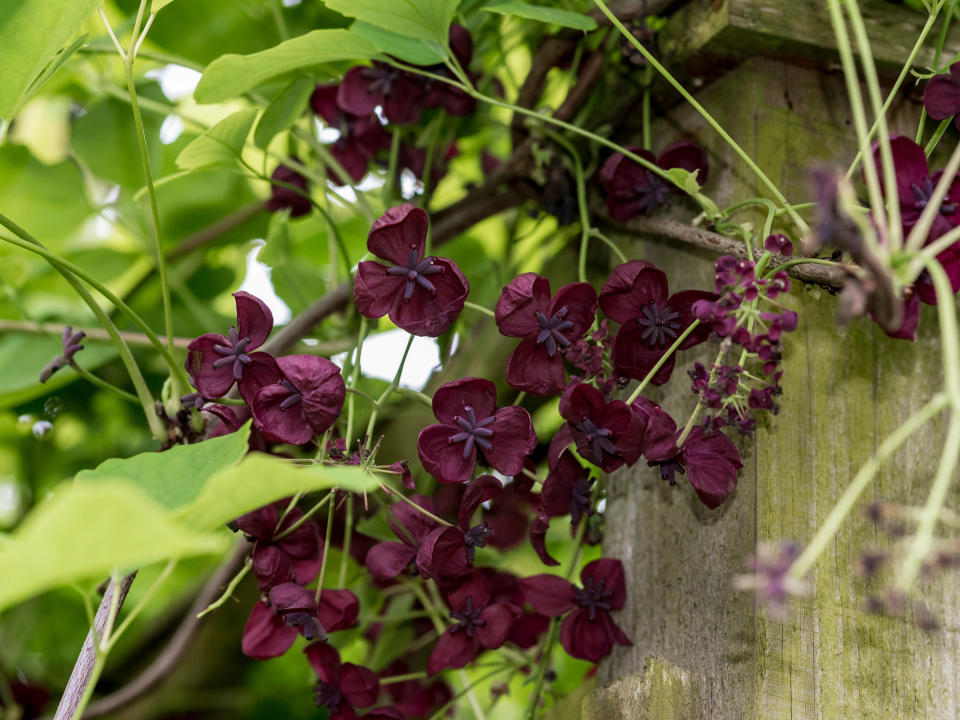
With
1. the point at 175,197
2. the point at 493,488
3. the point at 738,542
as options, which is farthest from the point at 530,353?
the point at 175,197

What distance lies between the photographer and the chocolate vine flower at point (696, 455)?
61cm

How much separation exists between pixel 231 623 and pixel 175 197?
594 mm

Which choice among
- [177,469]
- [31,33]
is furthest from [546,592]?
[31,33]

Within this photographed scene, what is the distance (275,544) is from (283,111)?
397 mm

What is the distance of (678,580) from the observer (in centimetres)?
71

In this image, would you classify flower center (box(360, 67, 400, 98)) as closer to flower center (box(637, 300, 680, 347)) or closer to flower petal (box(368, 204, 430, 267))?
flower petal (box(368, 204, 430, 267))

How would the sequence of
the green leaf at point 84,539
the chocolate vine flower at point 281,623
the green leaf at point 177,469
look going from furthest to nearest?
1. the chocolate vine flower at point 281,623
2. the green leaf at point 177,469
3. the green leaf at point 84,539

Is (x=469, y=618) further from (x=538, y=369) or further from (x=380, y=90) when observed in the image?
(x=380, y=90)

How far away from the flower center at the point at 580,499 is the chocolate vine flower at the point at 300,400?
0.20m

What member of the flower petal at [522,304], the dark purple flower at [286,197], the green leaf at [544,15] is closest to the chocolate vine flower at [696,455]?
the flower petal at [522,304]

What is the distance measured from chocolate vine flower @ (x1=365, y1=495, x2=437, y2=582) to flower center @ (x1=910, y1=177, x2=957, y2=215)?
43cm

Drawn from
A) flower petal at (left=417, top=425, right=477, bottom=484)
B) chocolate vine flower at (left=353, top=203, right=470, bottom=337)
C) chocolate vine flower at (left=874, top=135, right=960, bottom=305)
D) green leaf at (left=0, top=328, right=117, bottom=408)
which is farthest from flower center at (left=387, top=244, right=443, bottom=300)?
green leaf at (left=0, top=328, right=117, bottom=408)

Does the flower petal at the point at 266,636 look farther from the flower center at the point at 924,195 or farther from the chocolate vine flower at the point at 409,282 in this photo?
the flower center at the point at 924,195

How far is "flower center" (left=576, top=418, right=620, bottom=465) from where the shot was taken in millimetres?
597
